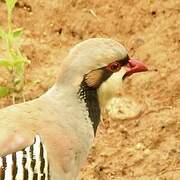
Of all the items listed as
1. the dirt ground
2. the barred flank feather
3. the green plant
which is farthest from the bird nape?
the dirt ground

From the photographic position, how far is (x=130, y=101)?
13.8 ft

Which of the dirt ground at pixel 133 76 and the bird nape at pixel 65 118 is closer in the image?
the bird nape at pixel 65 118

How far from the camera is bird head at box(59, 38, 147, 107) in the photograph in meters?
3.04

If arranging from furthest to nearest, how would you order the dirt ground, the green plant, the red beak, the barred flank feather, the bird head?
the dirt ground → the green plant → the red beak → the bird head → the barred flank feather

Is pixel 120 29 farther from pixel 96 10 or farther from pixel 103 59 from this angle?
pixel 103 59

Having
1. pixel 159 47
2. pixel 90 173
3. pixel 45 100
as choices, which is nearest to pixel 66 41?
pixel 159 47

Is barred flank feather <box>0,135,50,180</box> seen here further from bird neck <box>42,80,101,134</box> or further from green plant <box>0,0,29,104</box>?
green plant <box>0,0,29,104</box>

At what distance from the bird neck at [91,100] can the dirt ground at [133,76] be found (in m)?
0.67

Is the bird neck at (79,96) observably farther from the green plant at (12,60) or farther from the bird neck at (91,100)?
the green plant at (12,60)

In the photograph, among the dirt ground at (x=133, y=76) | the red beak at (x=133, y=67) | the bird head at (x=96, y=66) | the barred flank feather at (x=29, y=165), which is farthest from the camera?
the dirt ground at (x=133, y=76)

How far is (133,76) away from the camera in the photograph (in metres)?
4.32

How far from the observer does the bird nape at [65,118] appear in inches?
116

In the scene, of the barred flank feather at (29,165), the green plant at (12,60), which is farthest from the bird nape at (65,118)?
the green plant at (12,60)

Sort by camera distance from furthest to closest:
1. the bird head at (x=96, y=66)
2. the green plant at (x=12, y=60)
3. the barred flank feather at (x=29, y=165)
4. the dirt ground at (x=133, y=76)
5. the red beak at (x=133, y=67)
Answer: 1. the dirt ground at (x=133, y=76)
2. the green plant at (x=12, y=60)
3. the red beak at (x=133, y=67)
4. the bird head at (x=96, y=66)
5. the barred flank feather at (x=29, y=165)
